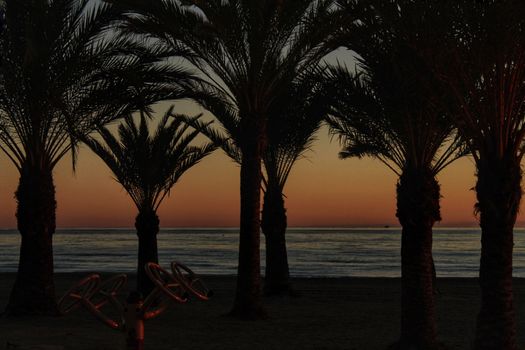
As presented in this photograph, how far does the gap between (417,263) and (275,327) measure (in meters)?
4.67

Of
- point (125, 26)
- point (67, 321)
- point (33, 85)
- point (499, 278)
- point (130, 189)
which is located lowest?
point (67, 321)

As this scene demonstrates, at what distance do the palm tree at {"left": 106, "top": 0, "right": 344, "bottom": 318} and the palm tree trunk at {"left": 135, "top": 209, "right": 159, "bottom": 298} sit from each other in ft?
15.1

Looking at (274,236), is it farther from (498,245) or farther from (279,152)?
(498,245)

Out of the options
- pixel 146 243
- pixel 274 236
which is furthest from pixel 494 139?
pixel 274 236

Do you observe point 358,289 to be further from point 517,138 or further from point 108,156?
point 517,138

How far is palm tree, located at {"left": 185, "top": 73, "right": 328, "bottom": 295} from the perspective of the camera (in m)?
24.7

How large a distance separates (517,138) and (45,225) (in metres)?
10.9

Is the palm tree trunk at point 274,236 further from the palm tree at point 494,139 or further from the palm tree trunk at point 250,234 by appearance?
the palm tree at point 494,139

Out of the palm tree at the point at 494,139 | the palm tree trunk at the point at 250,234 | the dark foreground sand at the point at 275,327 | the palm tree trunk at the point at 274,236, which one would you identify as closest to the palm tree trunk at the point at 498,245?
the palm tree at the point at 494,139

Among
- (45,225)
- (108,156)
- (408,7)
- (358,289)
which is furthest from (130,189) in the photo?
(408,7)

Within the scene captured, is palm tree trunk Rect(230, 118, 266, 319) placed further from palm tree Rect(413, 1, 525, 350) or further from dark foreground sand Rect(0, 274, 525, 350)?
palm tree Rect(413, 1, 525, 350)

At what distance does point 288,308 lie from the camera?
22172 millimetres

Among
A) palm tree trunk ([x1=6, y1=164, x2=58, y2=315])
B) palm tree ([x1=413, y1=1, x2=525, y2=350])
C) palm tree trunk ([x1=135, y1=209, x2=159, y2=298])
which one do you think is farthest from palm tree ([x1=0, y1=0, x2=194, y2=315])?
palm tree ([x1=413, y1=1, x2=525, y2=350])

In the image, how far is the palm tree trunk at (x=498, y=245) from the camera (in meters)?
12.0
